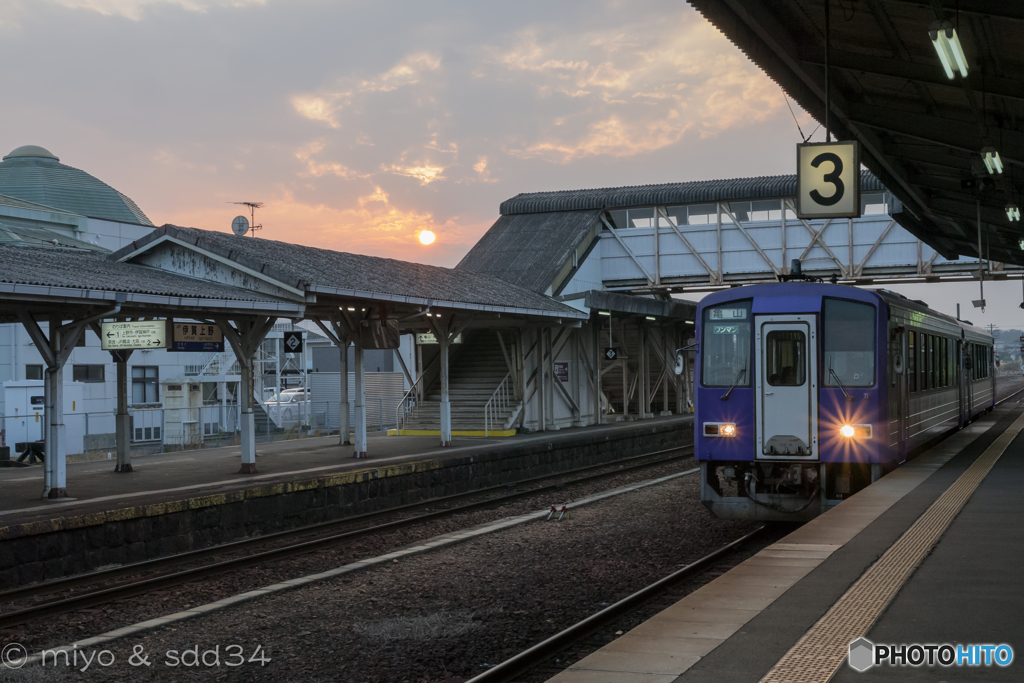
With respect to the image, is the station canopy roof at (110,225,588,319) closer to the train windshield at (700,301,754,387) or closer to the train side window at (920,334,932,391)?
the train windshield at (700,301,754,387)

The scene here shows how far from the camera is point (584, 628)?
281 inches

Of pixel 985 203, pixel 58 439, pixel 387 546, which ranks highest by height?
pixel 985 203

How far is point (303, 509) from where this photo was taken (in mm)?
13992

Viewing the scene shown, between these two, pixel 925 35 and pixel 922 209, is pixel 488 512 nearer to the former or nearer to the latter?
pixel 925 35

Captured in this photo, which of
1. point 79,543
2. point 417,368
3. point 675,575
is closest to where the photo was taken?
point 675,575

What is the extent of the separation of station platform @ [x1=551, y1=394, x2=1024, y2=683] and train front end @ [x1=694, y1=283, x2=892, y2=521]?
1.55 m

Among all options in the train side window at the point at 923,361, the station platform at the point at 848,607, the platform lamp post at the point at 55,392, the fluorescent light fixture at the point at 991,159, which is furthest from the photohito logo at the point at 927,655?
the platform lamp post at the point at 55,392

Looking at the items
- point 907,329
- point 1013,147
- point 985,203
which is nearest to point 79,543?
point 907,329

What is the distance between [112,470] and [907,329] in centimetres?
1326

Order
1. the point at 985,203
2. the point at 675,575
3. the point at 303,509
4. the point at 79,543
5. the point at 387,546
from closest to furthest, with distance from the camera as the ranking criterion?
the point at 675,575 → the point at 79,543 → the point at 387,546 → the point at 303,509 → the point at 985,203

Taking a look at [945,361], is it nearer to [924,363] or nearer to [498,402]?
[924,363]

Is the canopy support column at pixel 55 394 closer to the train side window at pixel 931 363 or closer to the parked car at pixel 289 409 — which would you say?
the train side window at pixel 931 363

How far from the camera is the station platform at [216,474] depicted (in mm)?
11344

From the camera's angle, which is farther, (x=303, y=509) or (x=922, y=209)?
(x=922, y=209)
